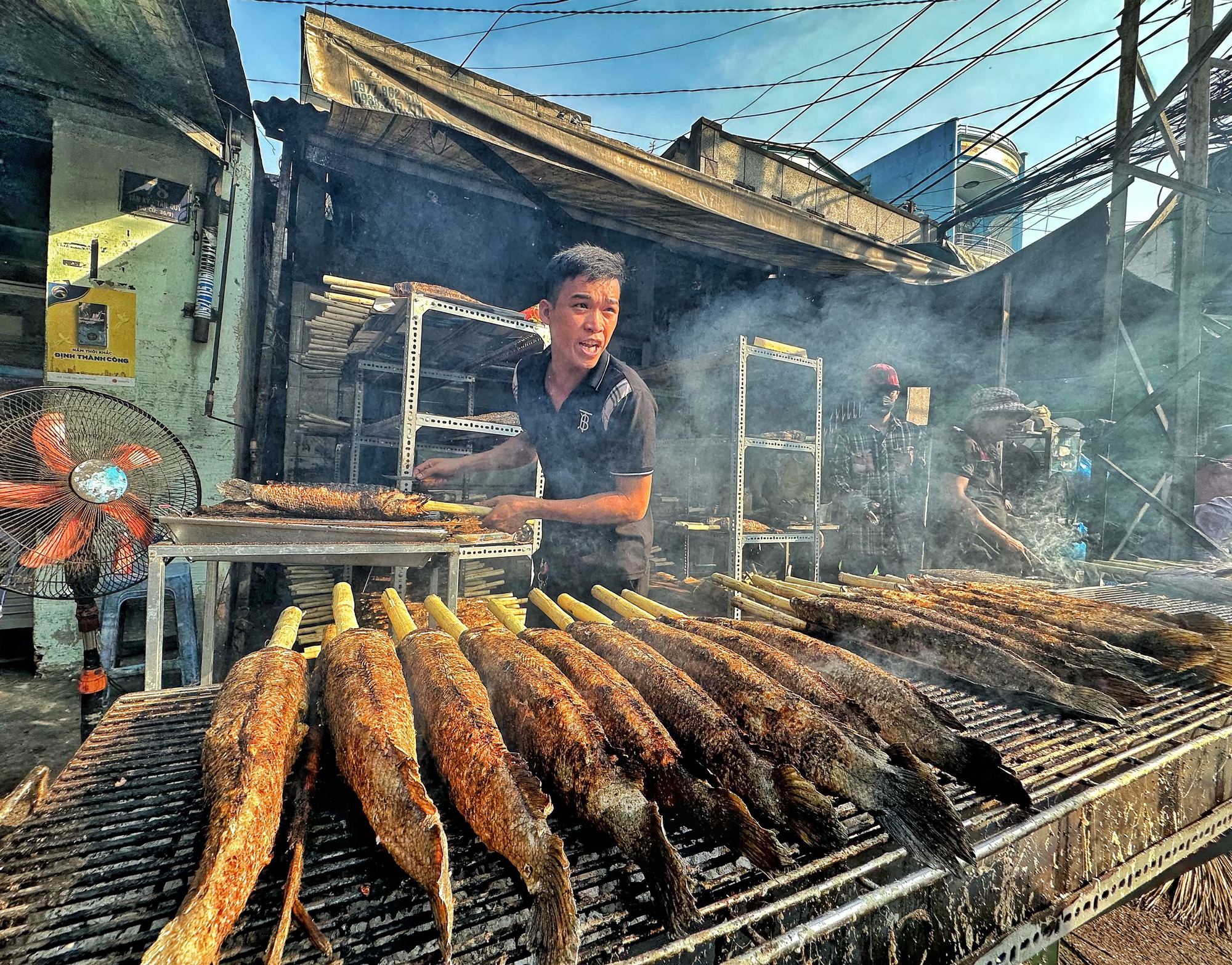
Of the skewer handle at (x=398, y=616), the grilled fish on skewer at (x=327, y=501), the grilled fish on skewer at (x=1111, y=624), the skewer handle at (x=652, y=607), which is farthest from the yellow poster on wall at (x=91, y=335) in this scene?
the grilled fish on skewer at (x=1111, y=624)

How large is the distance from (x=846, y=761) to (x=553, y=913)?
725 mm

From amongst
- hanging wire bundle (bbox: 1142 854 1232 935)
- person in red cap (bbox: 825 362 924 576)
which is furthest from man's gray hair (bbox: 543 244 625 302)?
hanging wire bundle (bbox: 1142 854 1232 935)

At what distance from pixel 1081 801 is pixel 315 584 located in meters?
6.35

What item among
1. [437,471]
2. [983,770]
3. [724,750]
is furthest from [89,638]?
[983,770]

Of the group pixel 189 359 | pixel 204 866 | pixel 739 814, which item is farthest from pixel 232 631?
pixel 739 814

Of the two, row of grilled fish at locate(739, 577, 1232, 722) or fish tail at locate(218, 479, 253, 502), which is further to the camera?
fish tail at locate(218, 479, 253, 502)

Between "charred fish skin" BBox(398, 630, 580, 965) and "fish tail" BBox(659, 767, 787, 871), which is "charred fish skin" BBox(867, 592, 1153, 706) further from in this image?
"charred fish skin" BBox(398, 630, 580, 965)

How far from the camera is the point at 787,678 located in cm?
153

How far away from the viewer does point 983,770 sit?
1.18 meters

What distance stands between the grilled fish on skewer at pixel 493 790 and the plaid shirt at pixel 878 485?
657 centimetres

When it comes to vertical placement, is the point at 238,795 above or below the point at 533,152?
below

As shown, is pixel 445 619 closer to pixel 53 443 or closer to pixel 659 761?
pixel 659 761

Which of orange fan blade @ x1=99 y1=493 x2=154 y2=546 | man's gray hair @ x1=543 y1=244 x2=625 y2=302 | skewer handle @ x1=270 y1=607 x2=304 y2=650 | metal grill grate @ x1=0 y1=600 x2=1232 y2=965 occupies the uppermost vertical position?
man's gray hair @ x1=543 y1=244 x2=625 y2=302

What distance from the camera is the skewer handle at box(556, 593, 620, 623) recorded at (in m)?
2.16
